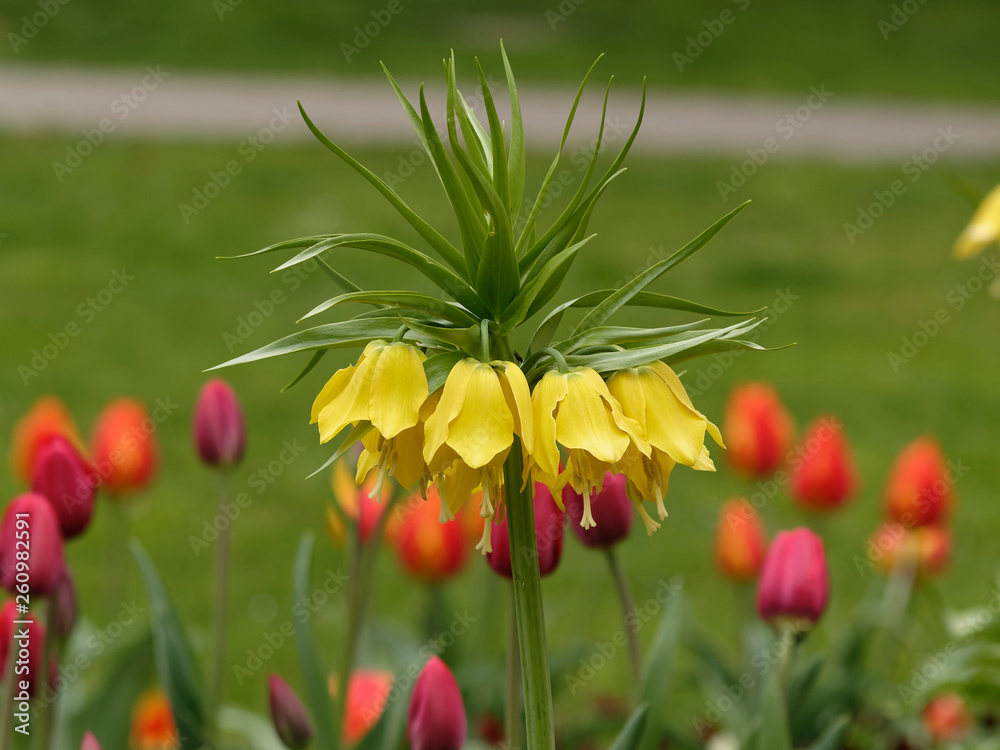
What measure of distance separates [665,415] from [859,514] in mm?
3599

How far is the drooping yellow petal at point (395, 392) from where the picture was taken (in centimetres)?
88

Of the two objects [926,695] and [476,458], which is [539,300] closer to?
[476,458]

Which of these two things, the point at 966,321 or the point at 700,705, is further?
the point at 966,321

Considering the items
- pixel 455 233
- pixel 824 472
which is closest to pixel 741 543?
pixel 824 472

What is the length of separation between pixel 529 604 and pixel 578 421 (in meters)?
0.16

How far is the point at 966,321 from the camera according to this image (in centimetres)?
631

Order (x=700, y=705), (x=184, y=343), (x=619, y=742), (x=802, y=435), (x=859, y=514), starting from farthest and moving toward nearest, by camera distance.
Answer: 1. (x=184, y=343)
2. (x=802, y=435)
3. (x=859, y=514)
4. (x=700, y=705)
5. (x=619, y=742)

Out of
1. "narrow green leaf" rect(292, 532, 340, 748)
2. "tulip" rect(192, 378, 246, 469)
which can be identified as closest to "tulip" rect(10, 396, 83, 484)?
"tulip" rect(192, 378, 246, 469)

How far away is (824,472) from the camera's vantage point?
93.0 inches

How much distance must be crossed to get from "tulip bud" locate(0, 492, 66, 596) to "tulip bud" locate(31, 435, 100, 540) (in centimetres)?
13

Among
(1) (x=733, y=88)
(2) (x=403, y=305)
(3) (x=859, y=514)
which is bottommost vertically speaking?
(2) (x=403, y=305)

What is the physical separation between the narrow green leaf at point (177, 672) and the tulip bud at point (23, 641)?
9.7 inches

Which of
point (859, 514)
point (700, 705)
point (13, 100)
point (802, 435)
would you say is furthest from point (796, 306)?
point (13, 100)

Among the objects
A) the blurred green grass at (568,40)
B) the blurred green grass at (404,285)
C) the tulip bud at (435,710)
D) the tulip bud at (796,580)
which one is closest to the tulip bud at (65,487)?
the tulip bud at (435,710)
